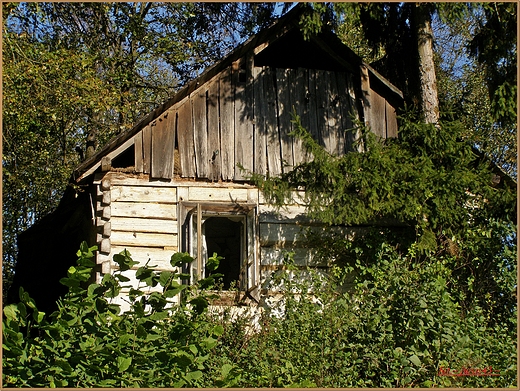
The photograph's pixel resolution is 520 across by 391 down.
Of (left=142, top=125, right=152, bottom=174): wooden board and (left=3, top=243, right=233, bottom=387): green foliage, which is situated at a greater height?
(left=142, top=125, right=152, bottom=174): wooden board

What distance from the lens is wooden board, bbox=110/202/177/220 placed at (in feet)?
37.3

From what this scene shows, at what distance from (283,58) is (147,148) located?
3680 mm

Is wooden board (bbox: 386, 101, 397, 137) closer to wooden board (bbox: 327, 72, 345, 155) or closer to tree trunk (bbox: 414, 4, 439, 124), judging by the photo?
tree trunk (bbox: 414, 4, 439, 124)

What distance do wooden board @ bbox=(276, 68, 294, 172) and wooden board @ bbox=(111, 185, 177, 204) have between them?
1954 mm

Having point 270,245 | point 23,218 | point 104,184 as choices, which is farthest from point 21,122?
point 270,245

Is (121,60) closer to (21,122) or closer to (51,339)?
(21,122)

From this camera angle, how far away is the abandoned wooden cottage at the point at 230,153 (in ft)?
37.3

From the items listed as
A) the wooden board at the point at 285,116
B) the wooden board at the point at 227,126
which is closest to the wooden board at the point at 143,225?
the wooden board at the point at 227,126

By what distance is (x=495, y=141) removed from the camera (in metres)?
22.0

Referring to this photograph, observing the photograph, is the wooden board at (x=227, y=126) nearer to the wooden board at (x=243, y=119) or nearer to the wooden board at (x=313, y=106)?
the wooden board at (x=243, y=119)

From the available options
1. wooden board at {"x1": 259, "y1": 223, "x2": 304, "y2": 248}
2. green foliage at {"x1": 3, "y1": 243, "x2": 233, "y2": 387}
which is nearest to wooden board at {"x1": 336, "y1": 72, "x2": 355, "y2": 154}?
wooden board at {"x1": 259, "y1": 223, "x2": 304, "y2": 248}

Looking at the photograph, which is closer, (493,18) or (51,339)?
(51,339)

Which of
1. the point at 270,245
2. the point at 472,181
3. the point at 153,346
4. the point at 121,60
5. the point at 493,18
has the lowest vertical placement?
the point at 153,346

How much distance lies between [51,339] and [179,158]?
573 centimetres
